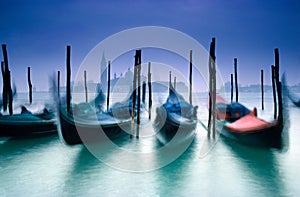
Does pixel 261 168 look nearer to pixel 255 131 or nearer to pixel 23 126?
pixel 255 131

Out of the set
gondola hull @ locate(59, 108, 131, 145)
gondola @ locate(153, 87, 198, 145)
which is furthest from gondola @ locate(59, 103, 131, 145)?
gondola @ locate(153, 87, 198, 145)

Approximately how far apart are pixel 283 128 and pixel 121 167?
250 cm

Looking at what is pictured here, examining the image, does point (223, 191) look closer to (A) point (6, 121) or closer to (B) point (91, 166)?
(B) point (91, 166)

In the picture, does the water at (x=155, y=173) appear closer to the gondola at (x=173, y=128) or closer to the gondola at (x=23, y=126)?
the gondola at (x=173, y=128)

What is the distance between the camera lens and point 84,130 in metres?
4.42

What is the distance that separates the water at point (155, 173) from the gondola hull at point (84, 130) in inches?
10.6

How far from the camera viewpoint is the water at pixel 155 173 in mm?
2871

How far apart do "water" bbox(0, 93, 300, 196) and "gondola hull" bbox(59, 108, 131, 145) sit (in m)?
0.27

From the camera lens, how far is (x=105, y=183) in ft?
10.2

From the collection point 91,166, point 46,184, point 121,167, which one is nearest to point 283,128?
point 121,167

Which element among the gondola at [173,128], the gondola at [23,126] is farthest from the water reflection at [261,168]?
the gondola at [23,126]

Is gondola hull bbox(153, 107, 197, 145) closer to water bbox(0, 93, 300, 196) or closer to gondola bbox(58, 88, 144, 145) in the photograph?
water bbox(0, 93, 300, 196)

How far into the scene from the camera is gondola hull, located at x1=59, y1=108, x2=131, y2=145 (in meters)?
4.17

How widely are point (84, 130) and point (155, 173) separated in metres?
1.63
